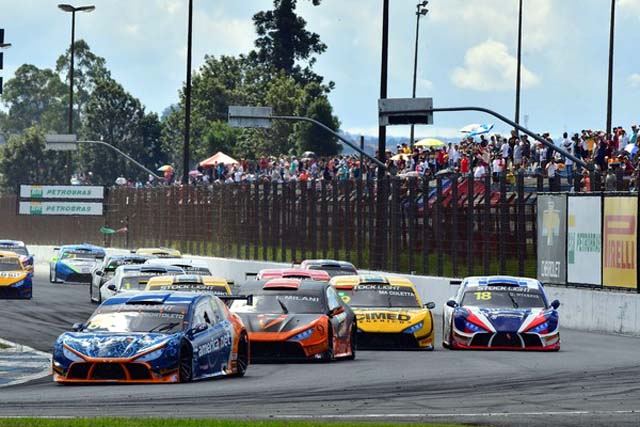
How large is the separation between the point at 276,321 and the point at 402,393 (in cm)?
558

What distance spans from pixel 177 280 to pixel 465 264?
12.0 metres

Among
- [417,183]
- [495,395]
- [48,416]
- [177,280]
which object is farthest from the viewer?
[417,183]

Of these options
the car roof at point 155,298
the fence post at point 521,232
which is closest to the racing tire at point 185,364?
the car roof at point 155,298

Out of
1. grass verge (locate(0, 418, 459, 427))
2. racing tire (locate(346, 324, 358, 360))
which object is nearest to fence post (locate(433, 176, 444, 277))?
racing tire (locate(346, 324, 358, 360))

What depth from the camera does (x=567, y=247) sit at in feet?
111

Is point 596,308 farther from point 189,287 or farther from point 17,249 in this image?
point 17,249

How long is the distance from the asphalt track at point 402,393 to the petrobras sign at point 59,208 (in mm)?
56674

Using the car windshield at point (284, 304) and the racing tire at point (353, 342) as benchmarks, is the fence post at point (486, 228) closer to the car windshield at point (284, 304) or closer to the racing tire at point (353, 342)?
the racing tire at point (353, 342)

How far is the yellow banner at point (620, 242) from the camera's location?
31.1m

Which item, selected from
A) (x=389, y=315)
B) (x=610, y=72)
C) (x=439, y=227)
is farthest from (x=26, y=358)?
(x=610, y=72)

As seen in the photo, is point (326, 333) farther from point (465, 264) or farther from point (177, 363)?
→ point (465, 264)

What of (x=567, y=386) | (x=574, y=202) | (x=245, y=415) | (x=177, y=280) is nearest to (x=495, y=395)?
(x=567, y=386)

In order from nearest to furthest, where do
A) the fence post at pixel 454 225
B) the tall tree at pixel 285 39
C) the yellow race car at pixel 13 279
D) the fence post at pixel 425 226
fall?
the fence post at pixel 454 225 < the fence post at pixel 425 226 < the yellow race car at pixel 13 279 < the tall tree at pixel 285 39

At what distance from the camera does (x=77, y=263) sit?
173ft
